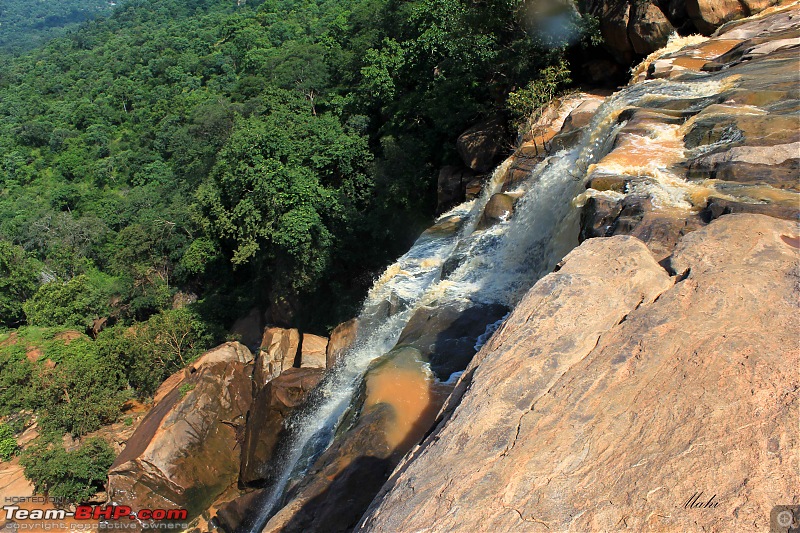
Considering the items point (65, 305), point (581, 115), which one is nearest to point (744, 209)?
point (581, 115)

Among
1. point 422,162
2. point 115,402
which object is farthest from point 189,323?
point 422,162

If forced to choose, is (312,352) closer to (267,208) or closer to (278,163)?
(267,208)

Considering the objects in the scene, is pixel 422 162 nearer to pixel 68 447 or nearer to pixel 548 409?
pixel 68 447

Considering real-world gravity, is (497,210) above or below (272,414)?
above

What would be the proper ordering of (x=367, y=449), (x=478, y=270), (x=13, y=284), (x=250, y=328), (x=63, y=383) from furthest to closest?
1. (x=13, y=284)
2. (x=250, y=328)
3. (x=63, y=383)
4. (x=478, y=270)
5. (x=367, y=449)

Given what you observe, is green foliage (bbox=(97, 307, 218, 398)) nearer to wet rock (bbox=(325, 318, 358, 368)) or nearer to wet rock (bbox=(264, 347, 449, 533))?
wet rock (bbox=(325, 318, 358, 368))

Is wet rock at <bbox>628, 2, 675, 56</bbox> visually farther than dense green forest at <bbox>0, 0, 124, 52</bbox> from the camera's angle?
No

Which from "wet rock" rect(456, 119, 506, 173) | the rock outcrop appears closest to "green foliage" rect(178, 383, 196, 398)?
"wet rock" rect(456, 119, 506, 173)
